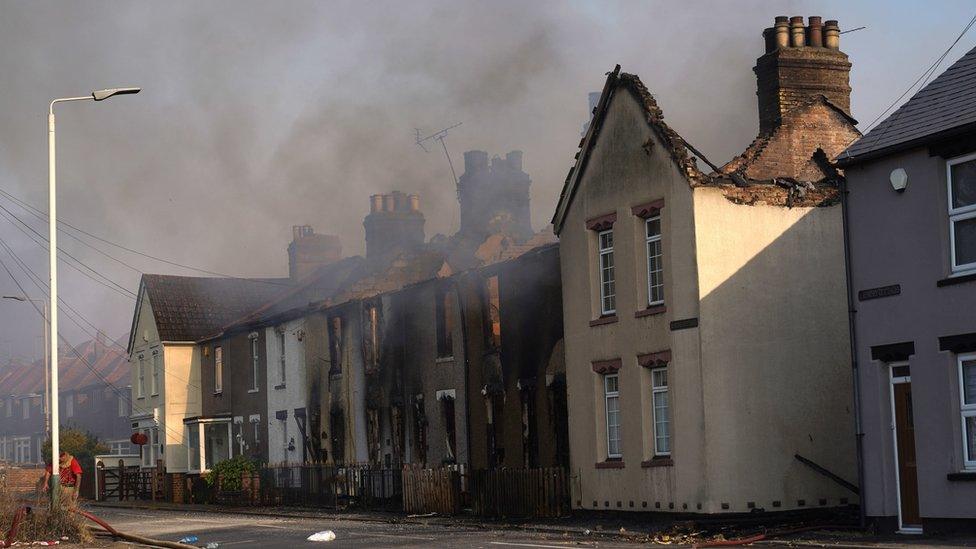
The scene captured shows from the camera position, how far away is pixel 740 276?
23.9 m

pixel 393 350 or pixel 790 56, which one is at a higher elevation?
pixel 790 56

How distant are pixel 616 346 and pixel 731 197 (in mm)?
3821

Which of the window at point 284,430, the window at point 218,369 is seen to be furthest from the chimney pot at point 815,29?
the window at point 218,369

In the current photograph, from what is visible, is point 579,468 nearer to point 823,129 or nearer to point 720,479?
point 720,479

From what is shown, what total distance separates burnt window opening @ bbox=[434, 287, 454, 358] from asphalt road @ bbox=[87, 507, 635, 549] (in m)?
5.49

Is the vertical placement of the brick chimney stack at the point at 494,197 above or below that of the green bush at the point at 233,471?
above

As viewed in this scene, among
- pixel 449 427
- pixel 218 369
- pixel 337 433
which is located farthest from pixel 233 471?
pixel 449 427

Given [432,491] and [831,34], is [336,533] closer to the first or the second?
[432,491]

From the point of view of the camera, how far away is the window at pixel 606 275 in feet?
86.0

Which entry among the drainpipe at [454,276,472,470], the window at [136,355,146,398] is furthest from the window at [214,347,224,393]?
the drainpipe at [454,276,472,470]

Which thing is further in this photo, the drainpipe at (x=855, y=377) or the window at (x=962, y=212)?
the drainpipe at (x=855, y=377)

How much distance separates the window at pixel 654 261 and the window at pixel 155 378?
32.1 m

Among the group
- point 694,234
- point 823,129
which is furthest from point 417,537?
point 823,129

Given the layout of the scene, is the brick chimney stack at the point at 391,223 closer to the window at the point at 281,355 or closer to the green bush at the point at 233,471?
the window at the point at 281,355
